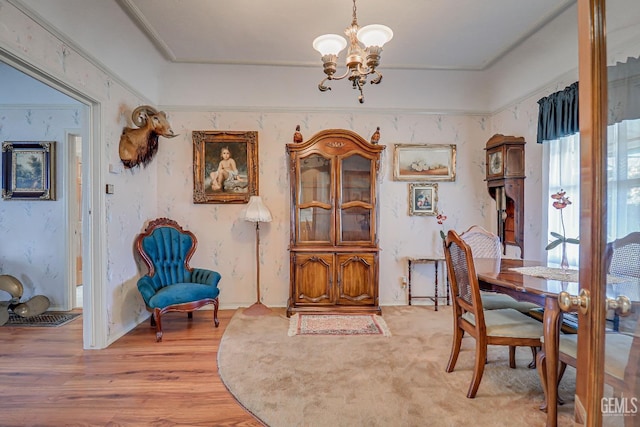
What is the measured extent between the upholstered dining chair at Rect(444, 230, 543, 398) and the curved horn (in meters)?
3.02

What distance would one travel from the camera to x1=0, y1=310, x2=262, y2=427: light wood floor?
6.01ft

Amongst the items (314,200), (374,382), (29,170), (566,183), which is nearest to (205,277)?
(314,200)

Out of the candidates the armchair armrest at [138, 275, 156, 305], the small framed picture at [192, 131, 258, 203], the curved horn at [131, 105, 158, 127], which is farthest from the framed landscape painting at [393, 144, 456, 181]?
the armchair armrest at [138, 275, 156, 305]

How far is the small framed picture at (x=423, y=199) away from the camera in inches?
158

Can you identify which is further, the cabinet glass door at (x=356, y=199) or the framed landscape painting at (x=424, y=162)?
the framed landscape painting at (x=424, y=162)

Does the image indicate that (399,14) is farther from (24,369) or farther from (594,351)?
(24,369)

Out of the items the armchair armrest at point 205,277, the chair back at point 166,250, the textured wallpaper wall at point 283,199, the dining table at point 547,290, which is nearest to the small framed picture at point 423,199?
the textured wallpaper wall at point 283,199

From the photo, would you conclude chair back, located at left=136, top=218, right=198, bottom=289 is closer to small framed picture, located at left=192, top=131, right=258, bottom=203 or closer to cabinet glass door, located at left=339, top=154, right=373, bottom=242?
small framed picture, located at left=192, top=131, right=258, bottom=203

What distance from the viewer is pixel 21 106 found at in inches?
141

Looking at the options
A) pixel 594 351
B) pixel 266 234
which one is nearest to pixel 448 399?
pixel 594 351

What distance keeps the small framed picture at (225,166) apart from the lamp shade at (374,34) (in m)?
2.17

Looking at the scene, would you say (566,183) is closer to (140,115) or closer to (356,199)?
(356,199)

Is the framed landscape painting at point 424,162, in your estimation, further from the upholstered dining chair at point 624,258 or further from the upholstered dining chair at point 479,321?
the upholstered dining chair at point 624,258

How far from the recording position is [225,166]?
3.85 meters
